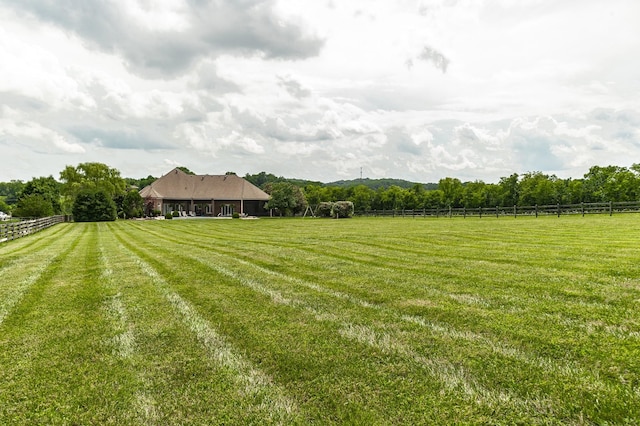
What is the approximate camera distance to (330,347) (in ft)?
15.4

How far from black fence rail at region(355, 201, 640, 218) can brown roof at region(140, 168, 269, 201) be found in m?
20.9

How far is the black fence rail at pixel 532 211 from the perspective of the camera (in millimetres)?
34188

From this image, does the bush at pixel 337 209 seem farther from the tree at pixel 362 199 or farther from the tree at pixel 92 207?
the tree at pixel 92 207

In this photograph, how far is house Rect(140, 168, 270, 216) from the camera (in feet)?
196

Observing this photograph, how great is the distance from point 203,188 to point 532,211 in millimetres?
48124

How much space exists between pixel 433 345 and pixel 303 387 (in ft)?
5.98

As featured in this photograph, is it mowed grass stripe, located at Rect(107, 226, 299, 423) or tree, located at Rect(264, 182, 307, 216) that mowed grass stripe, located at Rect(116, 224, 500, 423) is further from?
tree, located at Rect(264, 182, 307, 216)

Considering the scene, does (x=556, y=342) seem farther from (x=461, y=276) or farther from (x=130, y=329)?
(x=130, y=329)

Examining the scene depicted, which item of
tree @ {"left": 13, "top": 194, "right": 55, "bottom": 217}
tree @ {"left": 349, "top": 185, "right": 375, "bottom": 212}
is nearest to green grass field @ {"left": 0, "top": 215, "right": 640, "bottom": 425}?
tree @ {"left": 13, "top": 194, "right": 55, "bottom": 217}

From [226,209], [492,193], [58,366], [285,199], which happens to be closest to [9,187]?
[226,209]

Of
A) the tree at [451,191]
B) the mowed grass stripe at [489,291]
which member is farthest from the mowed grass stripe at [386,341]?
the tree at [451,191]

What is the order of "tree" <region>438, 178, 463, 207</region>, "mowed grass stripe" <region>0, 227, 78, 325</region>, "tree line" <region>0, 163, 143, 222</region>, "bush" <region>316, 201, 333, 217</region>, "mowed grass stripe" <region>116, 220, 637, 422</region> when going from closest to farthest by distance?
"mowed grass stripe" <region>116, 220, 637, 422</region> < "mowed grass stripe" <region>0, 227, 78, 325</region> < "tree line" <region>0, 163, 143, 222</region> < "bush" <region>316, 201, 333, 217</region> < "tree" <region>438, 178, 463, 207</region>

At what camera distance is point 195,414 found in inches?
131

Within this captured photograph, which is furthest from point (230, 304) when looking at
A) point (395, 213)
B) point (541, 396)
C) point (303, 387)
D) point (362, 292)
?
point (395, 213)
